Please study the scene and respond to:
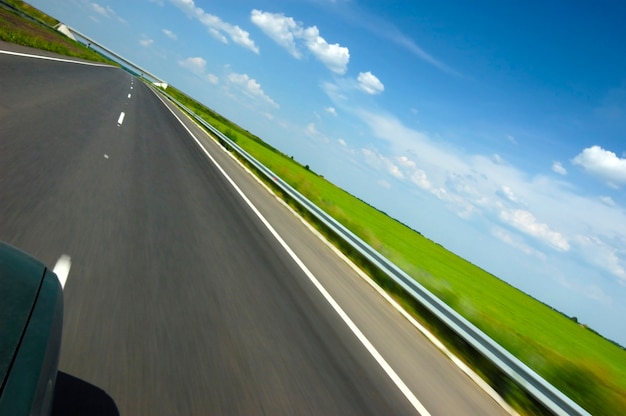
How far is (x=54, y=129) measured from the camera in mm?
10367

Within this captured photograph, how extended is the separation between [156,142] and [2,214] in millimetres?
11719

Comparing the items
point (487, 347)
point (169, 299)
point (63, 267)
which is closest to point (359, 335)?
point (487, 347)

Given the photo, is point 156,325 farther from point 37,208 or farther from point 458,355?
point 458,355

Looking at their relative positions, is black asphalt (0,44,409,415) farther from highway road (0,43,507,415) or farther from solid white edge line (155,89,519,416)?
solid white edge line (155,89,519,416)

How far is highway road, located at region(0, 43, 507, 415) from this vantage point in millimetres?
3627

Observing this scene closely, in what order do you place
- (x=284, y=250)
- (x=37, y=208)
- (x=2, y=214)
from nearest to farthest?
(x=2, y=214)
(x=37, y=208)
(x=284, y=250)

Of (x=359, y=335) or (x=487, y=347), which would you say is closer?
(x=359, y=335)

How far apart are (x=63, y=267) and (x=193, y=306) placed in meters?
1.54

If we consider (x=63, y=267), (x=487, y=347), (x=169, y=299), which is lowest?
(x=63, y=267)

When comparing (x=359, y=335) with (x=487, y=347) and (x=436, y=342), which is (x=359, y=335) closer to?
(x=436, y=342)

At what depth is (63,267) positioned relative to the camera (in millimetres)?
4570

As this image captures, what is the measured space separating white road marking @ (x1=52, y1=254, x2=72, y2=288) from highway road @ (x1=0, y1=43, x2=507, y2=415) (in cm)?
6

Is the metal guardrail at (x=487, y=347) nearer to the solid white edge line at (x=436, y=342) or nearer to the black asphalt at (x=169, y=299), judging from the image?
the solid white edge line at (x=436, y=342)

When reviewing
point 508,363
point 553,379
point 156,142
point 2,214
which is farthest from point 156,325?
point 156,142
